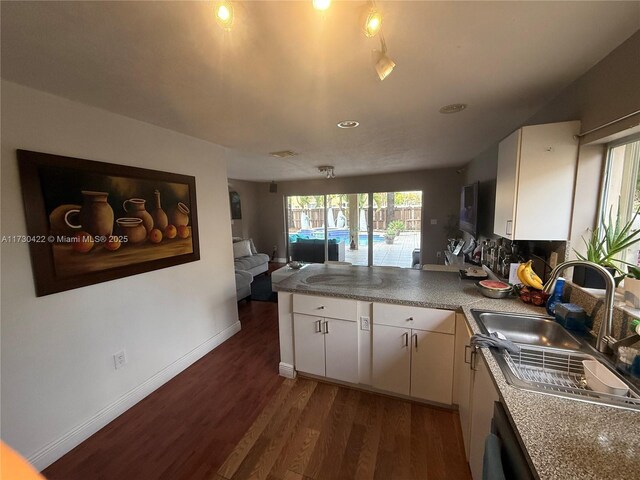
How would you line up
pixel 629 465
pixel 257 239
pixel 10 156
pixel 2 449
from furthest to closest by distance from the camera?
pixel 257 239 < pixel 10 156 < pixel 629 465 < pixel 2 449

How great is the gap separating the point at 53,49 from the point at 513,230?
8.40ft

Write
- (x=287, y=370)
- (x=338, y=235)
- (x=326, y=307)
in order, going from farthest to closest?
(x=338, y=235)
(x=287, y=370)
(x=326, y=307)

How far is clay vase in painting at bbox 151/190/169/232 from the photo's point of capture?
80.9 inches

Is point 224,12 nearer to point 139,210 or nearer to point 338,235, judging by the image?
point 139,210

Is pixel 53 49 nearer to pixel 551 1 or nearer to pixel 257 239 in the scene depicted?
pixel 551 1

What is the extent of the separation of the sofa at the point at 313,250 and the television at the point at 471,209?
10.2ft

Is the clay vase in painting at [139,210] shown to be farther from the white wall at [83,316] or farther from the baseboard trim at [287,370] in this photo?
the baseboard trim at [287,370]

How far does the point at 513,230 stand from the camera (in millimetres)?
1597

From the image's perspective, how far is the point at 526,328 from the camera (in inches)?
58.7

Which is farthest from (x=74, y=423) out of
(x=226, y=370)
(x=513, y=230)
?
(x=513, y=230)

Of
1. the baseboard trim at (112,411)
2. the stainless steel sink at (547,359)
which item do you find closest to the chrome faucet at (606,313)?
the stainless steel sink at (547,359)

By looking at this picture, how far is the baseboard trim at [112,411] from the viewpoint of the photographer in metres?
1.51

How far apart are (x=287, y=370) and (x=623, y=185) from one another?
2550mm

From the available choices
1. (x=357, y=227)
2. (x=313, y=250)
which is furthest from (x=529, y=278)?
(x=313, y=250)
